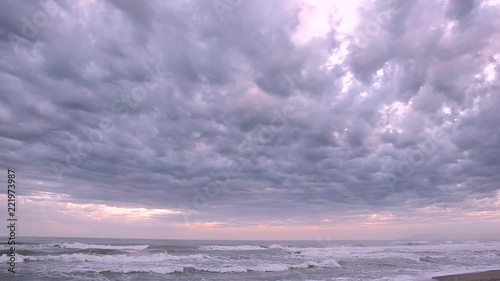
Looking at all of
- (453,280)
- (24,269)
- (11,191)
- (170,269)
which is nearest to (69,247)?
(24,269)

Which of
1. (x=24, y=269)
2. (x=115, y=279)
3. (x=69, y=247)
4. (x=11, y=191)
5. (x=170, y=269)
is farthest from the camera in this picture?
(x=69, y=247)

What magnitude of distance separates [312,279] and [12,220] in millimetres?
16652

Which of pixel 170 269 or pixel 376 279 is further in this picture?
pixel 170 269

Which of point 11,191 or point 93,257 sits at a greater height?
point 11,191

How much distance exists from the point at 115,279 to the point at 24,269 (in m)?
7.86

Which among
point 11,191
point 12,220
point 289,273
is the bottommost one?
point 289,273

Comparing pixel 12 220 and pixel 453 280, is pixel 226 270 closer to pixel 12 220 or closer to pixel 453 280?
pixel 453 280

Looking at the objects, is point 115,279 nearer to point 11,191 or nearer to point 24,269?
point 24,269

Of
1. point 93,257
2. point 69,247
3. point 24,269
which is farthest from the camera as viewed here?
point 69,247

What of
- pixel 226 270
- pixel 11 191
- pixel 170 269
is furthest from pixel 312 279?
pixel 11 191

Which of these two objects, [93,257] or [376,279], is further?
[93,257]

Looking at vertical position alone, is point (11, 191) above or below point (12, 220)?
above

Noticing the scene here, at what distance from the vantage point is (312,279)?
73.2ft

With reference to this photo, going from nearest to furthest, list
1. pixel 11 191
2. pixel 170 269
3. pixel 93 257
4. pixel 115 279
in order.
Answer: pixel 11 191
pixel 115 279
pixel 170 269
pixel 93 257
